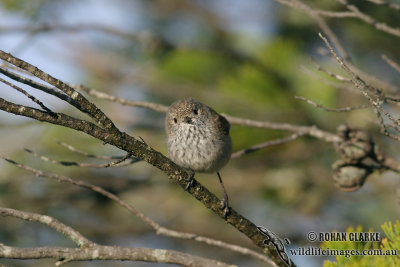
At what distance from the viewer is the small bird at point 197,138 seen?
158 inches

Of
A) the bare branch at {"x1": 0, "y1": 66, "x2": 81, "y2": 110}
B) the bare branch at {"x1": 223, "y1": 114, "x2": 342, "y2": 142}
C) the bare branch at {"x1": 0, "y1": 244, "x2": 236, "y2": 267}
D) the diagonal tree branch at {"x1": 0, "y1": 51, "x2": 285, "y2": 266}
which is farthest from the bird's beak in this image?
the bare branch at {"x1": 0, "y1": 66, "x2": 81, "y2": 110}

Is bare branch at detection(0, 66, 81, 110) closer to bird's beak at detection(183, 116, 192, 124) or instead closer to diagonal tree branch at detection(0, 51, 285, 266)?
diagonal tree branch at detection(0, 51, 285, 266)

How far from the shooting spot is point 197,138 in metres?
4.11

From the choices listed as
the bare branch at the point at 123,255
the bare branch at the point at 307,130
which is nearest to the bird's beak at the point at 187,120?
the bare branch at the point at 307,130

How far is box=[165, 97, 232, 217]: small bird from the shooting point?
4.01 m

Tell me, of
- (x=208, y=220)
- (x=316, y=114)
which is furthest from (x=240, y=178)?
(x=316, y=114)

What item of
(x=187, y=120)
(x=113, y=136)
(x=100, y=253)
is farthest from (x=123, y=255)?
(x=187, y=120)

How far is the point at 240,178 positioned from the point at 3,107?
3.85 metres

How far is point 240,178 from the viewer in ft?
18.9

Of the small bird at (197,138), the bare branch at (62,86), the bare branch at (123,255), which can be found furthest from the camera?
the small bird at (197,138)

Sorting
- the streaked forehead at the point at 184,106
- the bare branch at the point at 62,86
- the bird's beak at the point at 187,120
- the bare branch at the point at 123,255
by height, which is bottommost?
the bare branch at the point at 123,255

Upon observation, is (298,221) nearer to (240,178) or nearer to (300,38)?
(240,178)

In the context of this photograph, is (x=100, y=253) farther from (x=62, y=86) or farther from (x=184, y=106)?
(x=184, y=106)

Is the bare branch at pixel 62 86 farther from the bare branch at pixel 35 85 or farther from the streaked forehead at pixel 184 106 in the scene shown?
the streaked forehead at pixel 184 106
